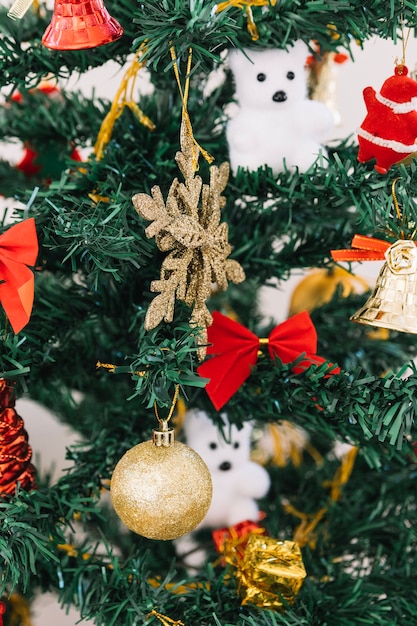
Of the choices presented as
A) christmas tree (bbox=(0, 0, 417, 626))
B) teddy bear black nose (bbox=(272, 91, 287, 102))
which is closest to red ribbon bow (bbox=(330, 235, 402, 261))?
christmas tree (bbox=(0, 0, 417, 626))

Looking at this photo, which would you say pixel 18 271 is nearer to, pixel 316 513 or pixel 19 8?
pixel 19 8

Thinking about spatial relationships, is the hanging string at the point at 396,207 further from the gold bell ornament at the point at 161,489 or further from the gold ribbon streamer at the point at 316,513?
the gold ribbon streamer at the point at 316,513

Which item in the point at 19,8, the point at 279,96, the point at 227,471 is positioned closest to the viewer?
the point at 19,8

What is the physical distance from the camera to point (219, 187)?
52cm

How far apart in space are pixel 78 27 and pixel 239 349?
0.26 m

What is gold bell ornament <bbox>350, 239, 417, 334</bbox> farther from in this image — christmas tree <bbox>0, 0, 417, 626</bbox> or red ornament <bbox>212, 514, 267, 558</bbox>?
red ornament <bbox>212, 514, 267, 558</bbox>

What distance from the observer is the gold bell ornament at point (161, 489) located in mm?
475

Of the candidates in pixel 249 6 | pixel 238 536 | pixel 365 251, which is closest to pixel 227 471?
pixel 238 536

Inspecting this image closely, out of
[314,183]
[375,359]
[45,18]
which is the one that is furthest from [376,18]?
[375,359]

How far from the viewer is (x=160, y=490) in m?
0.47

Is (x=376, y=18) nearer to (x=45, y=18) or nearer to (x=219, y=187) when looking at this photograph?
(x=219, y=187)

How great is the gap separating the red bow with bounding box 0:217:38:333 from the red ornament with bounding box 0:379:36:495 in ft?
0.20

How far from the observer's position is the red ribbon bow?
52 cm

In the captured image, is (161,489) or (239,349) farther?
(239,349)
